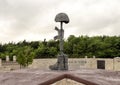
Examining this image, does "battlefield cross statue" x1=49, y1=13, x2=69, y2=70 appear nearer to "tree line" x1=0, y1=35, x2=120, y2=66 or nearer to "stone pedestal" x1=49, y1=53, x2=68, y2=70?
"stone pedestal" x1=49, y1=53, x2=68, y2=70

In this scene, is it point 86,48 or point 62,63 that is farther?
point 86,48

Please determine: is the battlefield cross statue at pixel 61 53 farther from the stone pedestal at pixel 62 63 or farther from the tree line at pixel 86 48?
the tree line at pixel 86 48

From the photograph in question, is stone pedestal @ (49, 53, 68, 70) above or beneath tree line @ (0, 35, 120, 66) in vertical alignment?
beneath

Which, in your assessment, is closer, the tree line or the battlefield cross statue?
the battlefield cross statue

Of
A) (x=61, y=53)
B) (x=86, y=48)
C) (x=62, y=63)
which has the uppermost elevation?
(x=86, y=48)

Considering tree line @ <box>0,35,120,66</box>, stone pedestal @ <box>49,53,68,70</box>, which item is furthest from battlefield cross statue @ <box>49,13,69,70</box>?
tree line @ <box>0,35,120,66</box>

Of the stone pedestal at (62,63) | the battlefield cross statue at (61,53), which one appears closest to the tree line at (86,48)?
the battlefield cross statue at (61,53)

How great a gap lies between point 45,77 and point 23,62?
123 ft

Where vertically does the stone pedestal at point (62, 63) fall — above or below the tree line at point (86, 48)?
below

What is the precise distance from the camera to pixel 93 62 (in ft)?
112

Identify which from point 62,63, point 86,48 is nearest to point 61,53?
point 62,63

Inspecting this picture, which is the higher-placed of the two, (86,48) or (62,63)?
(86,48)

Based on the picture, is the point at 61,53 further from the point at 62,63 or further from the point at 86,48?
the point at 86,48

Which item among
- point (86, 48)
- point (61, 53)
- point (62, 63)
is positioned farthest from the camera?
point (86, 48)
